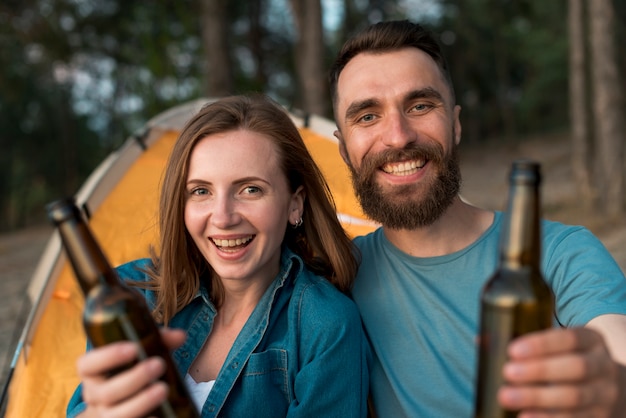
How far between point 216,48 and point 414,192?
6511 mm

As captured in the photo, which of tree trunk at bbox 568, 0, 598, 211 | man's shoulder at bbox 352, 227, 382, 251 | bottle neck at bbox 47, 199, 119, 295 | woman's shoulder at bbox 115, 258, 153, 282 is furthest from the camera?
tree trunk at bbox 568, 0, 598, 211

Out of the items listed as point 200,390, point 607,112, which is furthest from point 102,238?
point 607,112

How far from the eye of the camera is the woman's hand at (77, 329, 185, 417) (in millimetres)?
817

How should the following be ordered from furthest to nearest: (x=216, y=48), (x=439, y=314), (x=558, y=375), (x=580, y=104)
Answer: (x=580, y=104)
(x=216, y=48)
(x=439, y=314)
(x=558, y=375)

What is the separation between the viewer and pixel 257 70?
16156 mm

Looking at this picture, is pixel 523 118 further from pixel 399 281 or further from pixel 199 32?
pixel 399 281

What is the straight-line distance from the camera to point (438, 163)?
72.9 inches

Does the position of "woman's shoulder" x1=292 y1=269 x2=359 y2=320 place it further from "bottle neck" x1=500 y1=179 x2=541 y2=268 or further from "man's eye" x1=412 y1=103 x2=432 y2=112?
"bottle neck" x1=500 y1=179 x2=541 y2=268

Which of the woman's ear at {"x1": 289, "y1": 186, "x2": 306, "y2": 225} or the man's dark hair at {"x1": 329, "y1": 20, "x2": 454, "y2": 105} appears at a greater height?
the man's dark hair at {"x1": 329, "y1": 20, "x2": 454, "y2": 105}

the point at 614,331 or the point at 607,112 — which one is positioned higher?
the point at 607,112

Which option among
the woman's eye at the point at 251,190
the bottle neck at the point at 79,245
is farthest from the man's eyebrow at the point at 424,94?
the bottle neck at the point at 79,245

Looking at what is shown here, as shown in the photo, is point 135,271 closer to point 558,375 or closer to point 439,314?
point 439,314

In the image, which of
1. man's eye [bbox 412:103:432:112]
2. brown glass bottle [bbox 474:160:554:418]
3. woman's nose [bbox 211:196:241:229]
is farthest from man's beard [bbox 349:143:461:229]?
brown glass bottle [bbox 474:160:554:418]

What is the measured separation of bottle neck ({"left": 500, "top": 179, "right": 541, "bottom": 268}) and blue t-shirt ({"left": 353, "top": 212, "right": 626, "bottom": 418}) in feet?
2.89
